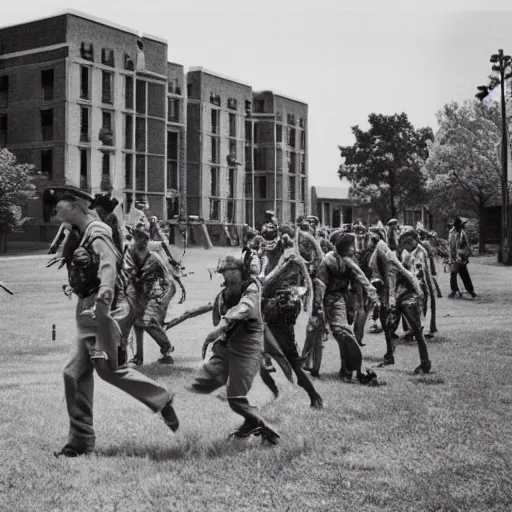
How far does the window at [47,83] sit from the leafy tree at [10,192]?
282 inches

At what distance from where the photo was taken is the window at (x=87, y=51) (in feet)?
171

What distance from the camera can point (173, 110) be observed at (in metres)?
63.5

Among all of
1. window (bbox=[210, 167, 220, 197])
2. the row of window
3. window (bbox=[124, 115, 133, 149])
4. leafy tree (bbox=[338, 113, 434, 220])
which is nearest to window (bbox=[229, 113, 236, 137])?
window (bbox=[210, 167, 220, 197])

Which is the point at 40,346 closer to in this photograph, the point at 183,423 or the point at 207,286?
the point at 183,423

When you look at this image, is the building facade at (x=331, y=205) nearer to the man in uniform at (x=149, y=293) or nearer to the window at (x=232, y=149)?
the window at (x=232, y=149)

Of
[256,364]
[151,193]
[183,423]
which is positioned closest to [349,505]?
[256,364]

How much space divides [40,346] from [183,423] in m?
6.35

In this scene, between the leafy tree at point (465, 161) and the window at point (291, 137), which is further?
the window at point (291, 137)

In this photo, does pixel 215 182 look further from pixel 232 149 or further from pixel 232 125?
pixel 232 125

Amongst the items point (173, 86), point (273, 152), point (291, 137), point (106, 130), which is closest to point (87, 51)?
point (106, 130)

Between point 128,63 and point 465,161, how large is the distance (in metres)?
23.0

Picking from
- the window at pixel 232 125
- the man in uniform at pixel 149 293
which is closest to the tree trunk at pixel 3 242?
the window at pixel 232 125

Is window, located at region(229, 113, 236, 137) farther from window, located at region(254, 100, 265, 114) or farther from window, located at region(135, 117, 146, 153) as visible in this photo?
window, located at region(135, 117, 146, 153)

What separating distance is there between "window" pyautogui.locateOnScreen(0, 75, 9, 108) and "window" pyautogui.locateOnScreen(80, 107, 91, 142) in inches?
214
